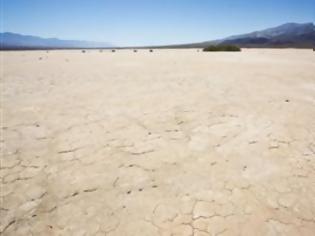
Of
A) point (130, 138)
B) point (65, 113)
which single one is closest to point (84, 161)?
point (130, 138)

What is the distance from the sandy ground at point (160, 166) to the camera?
244 centimetres

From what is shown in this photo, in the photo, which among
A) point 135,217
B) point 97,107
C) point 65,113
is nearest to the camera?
point 135,217

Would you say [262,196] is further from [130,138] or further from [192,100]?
[192,100]

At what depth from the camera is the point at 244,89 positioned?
6.77 metres

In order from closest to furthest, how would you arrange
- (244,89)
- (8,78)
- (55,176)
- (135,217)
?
(135,217) → (55,176) → (244,89) → (8,78)

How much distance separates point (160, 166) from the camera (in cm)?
327

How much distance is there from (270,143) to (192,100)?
2341mm

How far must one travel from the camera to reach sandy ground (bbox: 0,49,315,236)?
244 cm

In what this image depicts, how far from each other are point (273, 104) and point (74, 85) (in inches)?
222

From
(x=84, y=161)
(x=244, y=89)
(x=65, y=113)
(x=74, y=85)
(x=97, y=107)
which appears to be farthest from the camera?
(x=74, y=85)

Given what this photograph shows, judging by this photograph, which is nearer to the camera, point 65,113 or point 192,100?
point 65,113

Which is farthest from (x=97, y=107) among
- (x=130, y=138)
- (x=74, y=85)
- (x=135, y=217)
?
(x=135, y=217)

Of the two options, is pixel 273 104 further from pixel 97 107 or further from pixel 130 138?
pixel 97 107

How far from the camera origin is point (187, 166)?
127 inches
